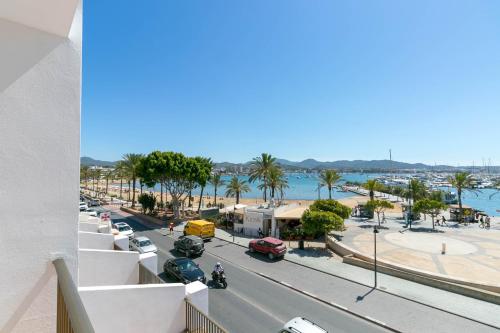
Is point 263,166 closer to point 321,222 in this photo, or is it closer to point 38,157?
point 321,222

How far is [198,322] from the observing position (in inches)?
240

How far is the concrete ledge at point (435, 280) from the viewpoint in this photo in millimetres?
14345

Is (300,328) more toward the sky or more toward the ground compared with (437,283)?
more toward the sky

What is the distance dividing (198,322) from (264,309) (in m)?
7.69

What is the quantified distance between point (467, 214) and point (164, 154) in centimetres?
4152

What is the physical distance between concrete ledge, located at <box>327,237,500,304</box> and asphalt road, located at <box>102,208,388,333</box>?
21.3 ft

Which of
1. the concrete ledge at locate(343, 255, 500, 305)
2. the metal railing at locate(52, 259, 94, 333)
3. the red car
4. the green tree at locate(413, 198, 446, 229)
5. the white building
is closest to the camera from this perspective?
the metal railing at locate(52, 259, 94, 333)

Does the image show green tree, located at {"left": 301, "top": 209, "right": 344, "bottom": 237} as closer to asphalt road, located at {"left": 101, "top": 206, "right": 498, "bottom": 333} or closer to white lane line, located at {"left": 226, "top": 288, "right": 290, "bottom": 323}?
asphalt road, located at {"left": 101, "top": 206, "right": 498, "bottom": 333}

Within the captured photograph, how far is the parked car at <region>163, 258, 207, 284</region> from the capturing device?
47.9 feet

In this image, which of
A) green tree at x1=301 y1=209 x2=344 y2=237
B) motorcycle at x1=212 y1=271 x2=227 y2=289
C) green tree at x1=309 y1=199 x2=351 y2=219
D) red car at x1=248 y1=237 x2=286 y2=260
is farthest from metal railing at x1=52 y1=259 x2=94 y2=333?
green tree at x1=309 y1=199 x2=351 y2=219

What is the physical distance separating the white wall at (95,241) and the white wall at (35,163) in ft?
23.2

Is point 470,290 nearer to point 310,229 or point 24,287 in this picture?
point 310,229

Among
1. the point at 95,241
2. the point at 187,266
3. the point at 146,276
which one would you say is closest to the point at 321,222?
the point at 187,266

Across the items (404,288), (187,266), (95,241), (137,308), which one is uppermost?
(95,241)
